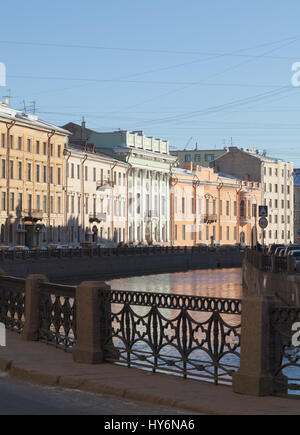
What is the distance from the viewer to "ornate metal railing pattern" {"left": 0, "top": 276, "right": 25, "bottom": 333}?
48.9ft

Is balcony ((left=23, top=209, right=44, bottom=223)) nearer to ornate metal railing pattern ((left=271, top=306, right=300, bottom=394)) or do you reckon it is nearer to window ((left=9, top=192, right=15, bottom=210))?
window ((left=9, top=192, right=15, bottom=210))

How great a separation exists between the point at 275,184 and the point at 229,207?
48.6 ft

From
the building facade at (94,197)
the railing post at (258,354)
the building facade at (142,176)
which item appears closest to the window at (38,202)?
the building facade at (94,197)

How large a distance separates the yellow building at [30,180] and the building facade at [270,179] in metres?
44.7

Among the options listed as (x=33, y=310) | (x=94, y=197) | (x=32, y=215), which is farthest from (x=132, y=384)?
(x=94, y=197)

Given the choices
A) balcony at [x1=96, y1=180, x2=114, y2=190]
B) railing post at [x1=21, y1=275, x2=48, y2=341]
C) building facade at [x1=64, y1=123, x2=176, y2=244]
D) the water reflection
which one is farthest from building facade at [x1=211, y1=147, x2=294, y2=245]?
railing post at [x1=21, y1=275, x2=48, y2=341]

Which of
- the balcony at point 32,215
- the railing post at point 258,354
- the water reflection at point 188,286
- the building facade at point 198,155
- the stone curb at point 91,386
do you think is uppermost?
the building facade at point 198,155

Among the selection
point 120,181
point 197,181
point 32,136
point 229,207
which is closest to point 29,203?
point 32,136

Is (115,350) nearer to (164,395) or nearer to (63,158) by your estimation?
(164,395)

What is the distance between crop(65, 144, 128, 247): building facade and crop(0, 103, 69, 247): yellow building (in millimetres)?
1542

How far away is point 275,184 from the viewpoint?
121500 millimetres

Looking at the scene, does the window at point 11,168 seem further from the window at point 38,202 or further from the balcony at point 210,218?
the balcony at point 210,218

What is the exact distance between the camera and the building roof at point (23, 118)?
220 ft
